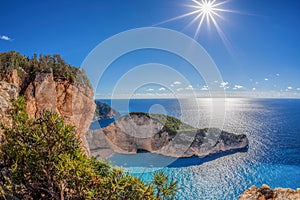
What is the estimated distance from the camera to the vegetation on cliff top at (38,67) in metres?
22.5

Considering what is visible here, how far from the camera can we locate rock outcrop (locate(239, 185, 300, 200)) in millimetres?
6398

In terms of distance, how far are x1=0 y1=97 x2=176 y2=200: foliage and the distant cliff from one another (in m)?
11.5

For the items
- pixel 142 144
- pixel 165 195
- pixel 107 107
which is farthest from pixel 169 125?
pixel 107 107

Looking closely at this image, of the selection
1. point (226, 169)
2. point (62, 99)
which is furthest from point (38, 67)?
point (226, 169)

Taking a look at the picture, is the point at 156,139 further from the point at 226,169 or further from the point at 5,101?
the point at 5,101

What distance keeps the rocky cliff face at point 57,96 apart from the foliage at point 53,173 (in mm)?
11874

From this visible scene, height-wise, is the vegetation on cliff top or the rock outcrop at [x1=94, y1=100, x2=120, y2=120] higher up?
the vegetation on cliff top

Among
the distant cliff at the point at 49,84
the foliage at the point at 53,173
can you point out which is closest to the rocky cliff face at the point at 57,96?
the distant cliff at the point at 49,84

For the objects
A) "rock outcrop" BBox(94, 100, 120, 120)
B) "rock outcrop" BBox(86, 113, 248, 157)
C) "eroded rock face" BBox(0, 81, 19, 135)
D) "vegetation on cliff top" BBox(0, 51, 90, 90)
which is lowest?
"rock outcrop" BBox(86, 113, 248, 157)

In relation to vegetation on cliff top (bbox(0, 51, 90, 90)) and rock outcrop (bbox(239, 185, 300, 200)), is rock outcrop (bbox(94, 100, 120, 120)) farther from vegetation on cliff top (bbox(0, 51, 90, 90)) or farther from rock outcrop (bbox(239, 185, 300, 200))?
rock outcrop (bbox(239, 185, 300, 200))

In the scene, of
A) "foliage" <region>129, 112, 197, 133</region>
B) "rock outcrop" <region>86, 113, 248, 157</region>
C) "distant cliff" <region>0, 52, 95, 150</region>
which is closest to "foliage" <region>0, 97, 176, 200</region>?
"distant cliff" <region>0, 52, 95, 150</region>

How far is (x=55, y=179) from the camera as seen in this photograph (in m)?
7.63

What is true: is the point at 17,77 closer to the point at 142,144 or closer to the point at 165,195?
the point at 165,195

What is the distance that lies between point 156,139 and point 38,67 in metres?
34.6
